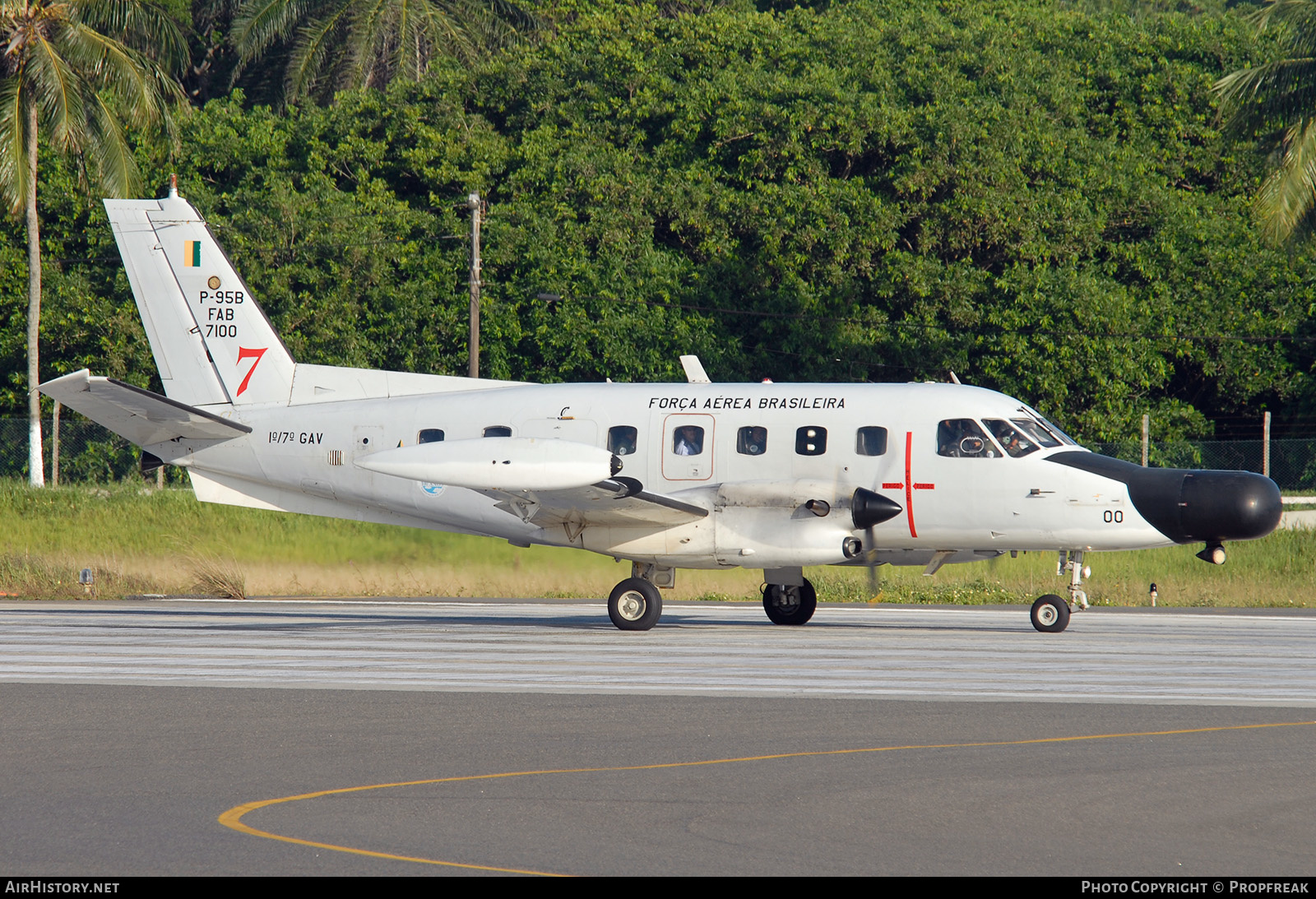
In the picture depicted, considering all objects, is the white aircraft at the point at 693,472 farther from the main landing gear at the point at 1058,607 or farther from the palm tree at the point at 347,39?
the palm tree at the point at 347,39

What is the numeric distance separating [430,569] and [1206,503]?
12263 millimetres

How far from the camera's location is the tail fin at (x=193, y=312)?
20.8m

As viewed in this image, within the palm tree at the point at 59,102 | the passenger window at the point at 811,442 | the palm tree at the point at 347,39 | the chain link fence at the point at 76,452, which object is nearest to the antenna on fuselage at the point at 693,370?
the passenger window at the point at 811,442

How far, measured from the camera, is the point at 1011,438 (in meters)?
17.8

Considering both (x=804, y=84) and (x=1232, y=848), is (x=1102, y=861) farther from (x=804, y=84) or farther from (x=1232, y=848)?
(x=804, y=84)

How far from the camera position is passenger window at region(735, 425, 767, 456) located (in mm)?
18156

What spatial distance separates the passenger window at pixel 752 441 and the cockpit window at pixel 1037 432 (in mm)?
3020

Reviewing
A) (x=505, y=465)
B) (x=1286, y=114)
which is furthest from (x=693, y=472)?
(x=1286, y=114)

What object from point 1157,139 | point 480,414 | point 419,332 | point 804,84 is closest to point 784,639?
point 480,414

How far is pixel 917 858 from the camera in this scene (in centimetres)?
677

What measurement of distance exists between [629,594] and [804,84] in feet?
87.5

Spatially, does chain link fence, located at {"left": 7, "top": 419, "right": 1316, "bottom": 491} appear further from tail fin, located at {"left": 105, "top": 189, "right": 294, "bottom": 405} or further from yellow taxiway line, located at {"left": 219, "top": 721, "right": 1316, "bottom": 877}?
yellow taxiway line, located at {"left": 219, "top": 721, "right": 1316, "bottom": 877}

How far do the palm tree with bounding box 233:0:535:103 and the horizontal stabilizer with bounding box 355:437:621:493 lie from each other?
35.4 meters

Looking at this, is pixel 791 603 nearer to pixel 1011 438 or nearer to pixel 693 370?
pixel 693 370
